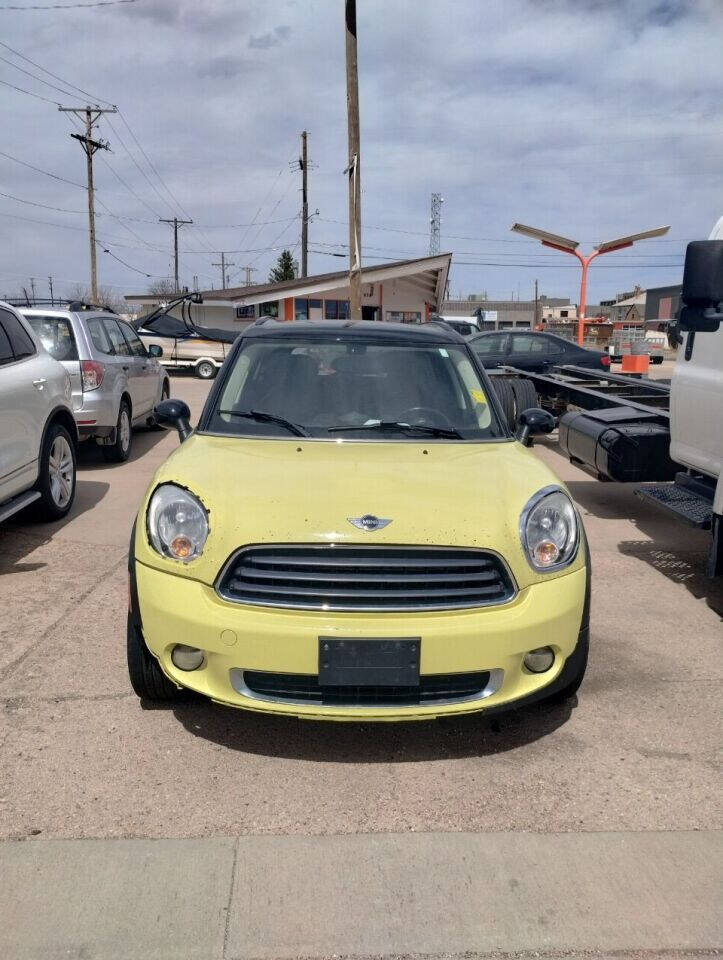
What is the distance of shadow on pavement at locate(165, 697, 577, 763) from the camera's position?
3088 mm

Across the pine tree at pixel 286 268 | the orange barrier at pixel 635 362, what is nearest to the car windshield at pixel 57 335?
the orange barrier at pixel 635 362

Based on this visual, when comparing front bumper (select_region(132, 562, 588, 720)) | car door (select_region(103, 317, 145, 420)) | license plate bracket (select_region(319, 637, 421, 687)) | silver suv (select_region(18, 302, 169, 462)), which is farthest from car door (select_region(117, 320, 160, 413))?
license plate bracket (select_region(319, 637, 421, 687))

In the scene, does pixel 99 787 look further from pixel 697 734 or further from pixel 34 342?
pixel 34 342

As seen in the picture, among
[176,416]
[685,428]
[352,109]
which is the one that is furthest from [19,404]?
[352,109]

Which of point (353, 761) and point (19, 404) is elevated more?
point (19, 404)

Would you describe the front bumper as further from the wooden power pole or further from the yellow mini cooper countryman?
the wooden power pole

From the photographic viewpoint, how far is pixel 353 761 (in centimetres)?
304

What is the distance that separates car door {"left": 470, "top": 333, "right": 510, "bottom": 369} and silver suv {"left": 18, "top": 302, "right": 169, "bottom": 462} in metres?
8.10

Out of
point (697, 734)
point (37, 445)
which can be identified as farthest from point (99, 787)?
point (37, 445)

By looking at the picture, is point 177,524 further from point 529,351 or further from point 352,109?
point 352,109

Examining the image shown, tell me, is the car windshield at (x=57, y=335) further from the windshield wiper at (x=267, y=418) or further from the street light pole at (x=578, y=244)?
the street light pole at (x=578, y=244)

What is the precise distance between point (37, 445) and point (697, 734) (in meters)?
4.93

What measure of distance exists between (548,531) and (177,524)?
1423 mm

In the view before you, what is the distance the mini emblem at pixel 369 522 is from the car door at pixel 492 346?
1319cm
